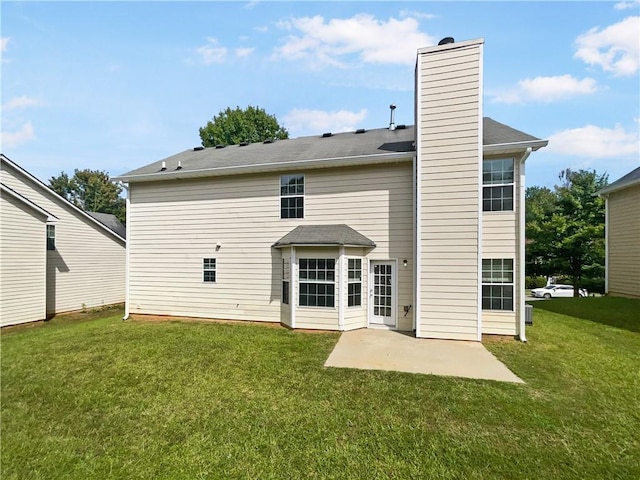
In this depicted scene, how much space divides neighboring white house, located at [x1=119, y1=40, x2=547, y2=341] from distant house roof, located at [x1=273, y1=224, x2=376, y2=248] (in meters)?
0.05

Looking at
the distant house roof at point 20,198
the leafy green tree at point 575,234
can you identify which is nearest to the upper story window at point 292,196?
the distant house roof at point 20,198

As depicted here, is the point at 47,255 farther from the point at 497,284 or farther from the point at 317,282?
the point at 497,284

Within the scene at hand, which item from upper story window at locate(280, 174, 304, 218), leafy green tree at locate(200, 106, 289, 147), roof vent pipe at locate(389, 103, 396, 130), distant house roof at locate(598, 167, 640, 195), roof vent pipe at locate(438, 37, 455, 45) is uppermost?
leafy green tree at locate(200, 106, 289, 147)

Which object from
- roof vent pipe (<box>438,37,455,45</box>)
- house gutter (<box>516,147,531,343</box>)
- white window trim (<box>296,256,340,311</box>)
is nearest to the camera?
house gutter (<box>516,147,531,343</box>)

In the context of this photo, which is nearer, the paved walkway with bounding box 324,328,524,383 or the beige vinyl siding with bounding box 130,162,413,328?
the paved walkway with bounding box 324,328,524,383

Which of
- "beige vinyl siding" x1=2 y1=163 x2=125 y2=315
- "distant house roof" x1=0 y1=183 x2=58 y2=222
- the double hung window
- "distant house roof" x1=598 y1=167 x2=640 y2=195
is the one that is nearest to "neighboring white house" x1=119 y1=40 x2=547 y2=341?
the double hung window

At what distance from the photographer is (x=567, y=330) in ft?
26.3

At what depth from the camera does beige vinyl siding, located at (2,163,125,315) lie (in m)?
12.6

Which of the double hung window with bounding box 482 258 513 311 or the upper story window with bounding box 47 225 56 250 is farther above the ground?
the upper story window with bounding box 47 225 56 250

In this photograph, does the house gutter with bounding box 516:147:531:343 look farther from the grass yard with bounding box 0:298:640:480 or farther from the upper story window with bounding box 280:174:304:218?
the upper story window with bounding box 280:174:304:218

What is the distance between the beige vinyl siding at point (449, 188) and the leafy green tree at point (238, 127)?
66.4ft

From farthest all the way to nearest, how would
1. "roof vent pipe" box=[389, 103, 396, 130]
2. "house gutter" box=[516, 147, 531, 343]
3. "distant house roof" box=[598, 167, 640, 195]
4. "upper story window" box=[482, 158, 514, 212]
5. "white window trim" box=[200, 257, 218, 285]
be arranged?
"distant house roof" box=[598, 167, 640, 195], "roof vent pipe" box=[389, 103, 396, 130], "white window trim" box=[200, 257, 218, 285], "upper story window" box=[482, 158, 514, 212], "house gutter" box=[516, 147, 531, 343]

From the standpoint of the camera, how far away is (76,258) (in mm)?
13680

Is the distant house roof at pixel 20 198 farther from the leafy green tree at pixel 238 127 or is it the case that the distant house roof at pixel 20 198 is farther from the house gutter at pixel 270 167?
the leafy green tree at pixel 238 127
